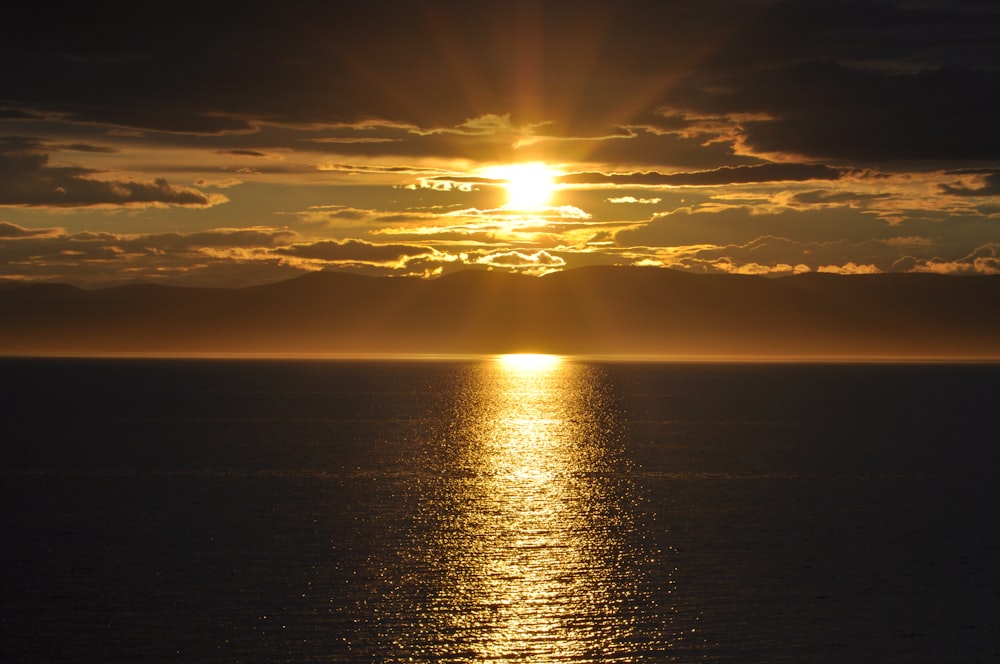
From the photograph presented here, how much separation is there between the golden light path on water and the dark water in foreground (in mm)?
145

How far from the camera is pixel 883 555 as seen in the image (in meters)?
48.7

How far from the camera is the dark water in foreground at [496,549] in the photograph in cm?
3544

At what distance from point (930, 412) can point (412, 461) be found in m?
88.5

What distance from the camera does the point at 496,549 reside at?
48.5 metres

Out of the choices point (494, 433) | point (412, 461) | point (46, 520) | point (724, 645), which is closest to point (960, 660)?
point (724, 645)

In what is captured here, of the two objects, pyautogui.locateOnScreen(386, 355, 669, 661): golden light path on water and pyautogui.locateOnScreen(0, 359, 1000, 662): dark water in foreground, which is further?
pyautogui.locateOnScreen(0, 359, 1000, 662): dark water in foreground

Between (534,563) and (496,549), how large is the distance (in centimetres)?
332

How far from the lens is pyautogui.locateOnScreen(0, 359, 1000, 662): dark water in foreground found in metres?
35.4

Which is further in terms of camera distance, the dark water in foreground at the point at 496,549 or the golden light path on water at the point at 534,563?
the dark water in foreground at the point at 496,549

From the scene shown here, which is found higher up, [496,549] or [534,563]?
[496,549]

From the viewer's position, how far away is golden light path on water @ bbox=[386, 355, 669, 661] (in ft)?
115

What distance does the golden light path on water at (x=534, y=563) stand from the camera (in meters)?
35.0

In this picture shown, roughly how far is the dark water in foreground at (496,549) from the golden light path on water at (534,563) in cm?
15

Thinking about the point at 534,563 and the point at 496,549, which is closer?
the point at 534,563
